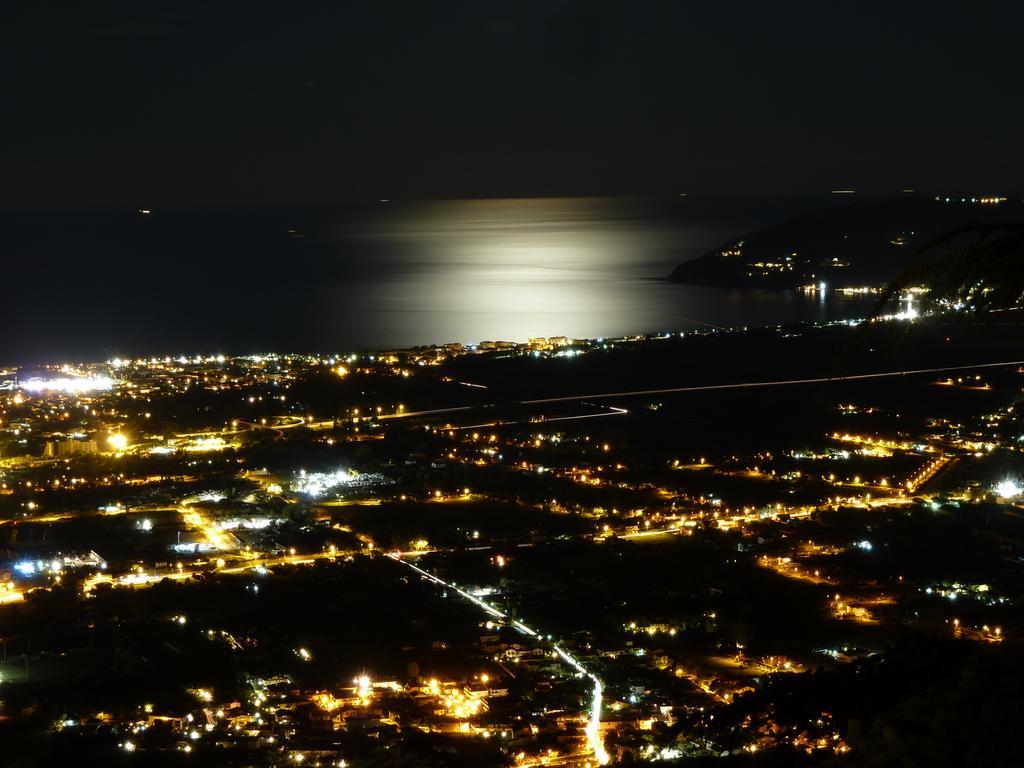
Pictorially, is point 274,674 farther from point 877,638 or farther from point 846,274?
point 846,274

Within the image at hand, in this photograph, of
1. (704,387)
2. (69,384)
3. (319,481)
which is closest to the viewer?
(319,481)

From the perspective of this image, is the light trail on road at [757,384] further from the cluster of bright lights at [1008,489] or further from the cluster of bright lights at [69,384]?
the cluster of bright lights at [69,384]

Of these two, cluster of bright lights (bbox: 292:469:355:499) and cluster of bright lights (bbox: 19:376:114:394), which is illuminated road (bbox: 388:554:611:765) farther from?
cluster of bright lights (bbox: 19:376:114:394)

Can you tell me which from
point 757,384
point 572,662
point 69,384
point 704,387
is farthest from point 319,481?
point 757,384

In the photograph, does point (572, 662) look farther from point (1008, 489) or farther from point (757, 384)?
point (757, 384)

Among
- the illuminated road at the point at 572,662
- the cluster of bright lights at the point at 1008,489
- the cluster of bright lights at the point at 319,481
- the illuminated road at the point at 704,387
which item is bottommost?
the illuminated road at the point at 572,662

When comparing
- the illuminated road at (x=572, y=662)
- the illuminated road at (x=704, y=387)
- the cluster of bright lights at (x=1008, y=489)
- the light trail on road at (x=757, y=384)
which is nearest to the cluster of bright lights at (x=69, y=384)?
the illuminated road at (x=704, y=387)
